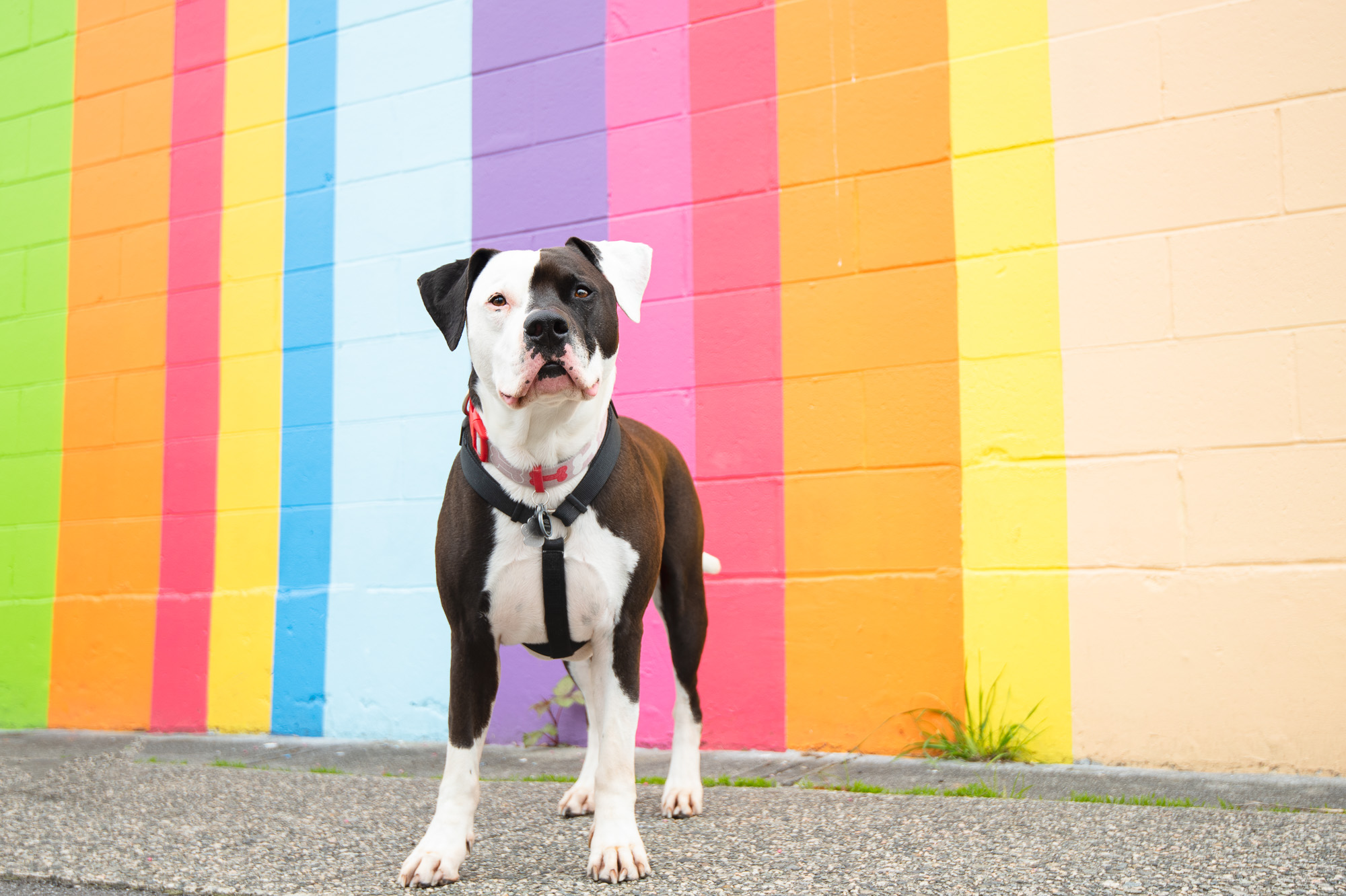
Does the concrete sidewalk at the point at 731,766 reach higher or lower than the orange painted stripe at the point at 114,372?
lower

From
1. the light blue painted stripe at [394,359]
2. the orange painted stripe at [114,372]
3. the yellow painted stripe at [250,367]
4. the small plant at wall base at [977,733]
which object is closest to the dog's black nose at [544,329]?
the small plant at wall base at [977,733]

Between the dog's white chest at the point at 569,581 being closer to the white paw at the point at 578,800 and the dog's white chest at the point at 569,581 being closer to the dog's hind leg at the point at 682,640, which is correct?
the dog's hind leg at the point at 682,640

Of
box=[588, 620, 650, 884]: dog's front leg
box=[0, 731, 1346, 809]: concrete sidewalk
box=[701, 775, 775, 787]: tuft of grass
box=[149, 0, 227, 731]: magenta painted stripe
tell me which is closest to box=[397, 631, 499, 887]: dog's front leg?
box=[588, 620, 650, 884]: dog's front leg

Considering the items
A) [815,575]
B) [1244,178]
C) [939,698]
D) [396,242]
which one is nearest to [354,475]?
[396,242]

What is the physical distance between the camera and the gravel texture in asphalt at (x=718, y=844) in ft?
7.23

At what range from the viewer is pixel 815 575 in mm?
3975

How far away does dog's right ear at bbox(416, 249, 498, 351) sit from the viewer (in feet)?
8.07

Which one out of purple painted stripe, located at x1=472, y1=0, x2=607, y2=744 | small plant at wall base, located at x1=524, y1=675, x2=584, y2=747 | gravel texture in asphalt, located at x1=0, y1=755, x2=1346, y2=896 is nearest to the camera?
gravel texture in asphalt, located at x1=0, y1=755, x2=1346, y2=896

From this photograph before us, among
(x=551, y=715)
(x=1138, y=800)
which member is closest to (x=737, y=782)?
(x=551, y=715)

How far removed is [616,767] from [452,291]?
47.8 inches

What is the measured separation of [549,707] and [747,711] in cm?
89

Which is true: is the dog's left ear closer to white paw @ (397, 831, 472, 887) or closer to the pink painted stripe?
white paw @ (397, 831, 472, 887)

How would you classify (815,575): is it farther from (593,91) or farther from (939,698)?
(593,91)

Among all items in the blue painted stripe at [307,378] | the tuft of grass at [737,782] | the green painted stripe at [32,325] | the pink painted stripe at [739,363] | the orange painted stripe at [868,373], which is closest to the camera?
the tuft of grass at [737,782]
